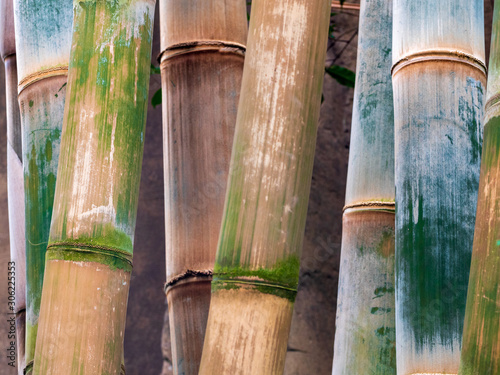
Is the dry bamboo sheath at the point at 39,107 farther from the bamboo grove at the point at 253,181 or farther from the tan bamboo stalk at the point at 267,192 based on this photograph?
the tan bamboo stalk at the point at 267,192

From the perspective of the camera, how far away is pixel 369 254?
1.53m

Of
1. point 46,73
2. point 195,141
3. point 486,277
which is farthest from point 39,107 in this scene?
point 486,277

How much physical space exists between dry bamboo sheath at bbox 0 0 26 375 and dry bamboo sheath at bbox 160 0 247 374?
387 millimetres

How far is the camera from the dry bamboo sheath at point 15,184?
174cm

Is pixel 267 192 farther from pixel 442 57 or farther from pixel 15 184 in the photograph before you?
pixel 15 184

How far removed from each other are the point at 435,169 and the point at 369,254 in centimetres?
30

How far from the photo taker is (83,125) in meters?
1.19

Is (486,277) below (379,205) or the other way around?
below

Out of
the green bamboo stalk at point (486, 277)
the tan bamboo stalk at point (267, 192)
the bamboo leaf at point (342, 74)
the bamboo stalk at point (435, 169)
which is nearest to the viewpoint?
the green bamboo stalk at point (486, 277)

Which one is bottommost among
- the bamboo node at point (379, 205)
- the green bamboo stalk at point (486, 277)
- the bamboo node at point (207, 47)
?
the green bamboo stalk at point (486, 277)

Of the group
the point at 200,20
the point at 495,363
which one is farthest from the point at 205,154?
the point at 495,363

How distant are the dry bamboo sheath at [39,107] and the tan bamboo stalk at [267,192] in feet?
1.60

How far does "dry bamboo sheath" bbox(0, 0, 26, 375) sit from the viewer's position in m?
1.74

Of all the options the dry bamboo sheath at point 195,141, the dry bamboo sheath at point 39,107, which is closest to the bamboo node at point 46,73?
the dry bamboo sheath at point 39,107
